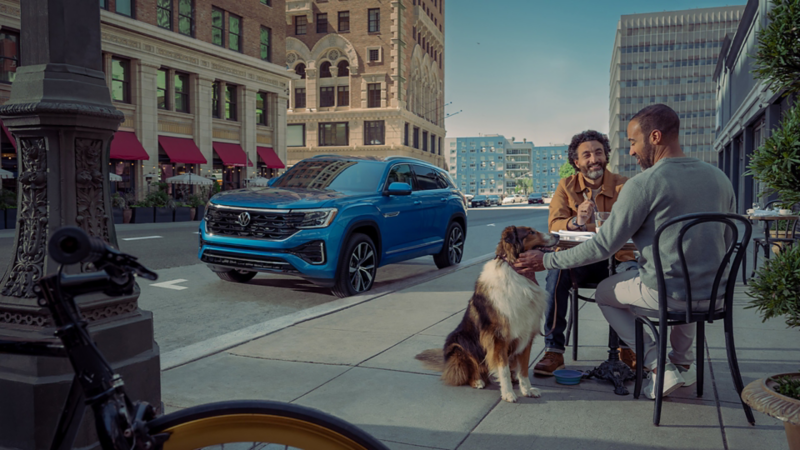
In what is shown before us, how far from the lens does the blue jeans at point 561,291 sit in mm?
4613

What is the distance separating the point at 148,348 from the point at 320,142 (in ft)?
190

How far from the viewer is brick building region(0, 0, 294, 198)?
95.3 ft

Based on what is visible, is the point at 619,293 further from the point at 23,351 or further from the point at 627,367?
the point at 23,351

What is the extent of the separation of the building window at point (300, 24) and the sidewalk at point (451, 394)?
192ft

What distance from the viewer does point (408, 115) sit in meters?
61.0

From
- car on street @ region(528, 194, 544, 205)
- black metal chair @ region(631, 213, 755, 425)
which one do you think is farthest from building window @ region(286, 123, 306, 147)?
black metal chair @ region(631, 213, 755, 425)

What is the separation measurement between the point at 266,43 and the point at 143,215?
1909 cm

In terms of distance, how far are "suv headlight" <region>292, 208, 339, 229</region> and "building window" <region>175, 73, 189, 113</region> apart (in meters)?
28.3

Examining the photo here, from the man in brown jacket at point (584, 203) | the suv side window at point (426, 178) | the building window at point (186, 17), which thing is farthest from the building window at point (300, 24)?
the man in brown jacket at point (584, 203)

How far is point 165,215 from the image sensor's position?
83.1ft

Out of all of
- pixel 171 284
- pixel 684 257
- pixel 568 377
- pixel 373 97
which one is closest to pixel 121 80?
pixel 171 284

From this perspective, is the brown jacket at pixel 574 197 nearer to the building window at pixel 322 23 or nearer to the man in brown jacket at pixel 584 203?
the man in brown jacket at pixel 584 203

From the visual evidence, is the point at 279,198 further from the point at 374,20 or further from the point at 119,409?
the point at 374,20

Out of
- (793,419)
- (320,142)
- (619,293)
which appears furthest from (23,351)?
(320,142)
